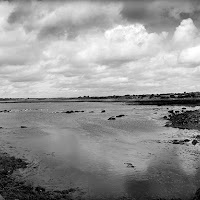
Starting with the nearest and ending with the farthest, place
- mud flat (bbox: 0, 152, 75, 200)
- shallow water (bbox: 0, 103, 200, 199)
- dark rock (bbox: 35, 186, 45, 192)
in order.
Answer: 1. mud flat (bbox: 0, 152, 75, 200)
2. dark rock (bbox: 35, 186, 45, 192)
3. shallow water (bbox: 0, 103, 200, 199)

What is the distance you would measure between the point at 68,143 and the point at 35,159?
9904 millimetres

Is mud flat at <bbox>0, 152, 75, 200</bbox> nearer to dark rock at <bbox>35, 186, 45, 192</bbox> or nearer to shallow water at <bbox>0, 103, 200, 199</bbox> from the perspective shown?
dark rock at <bbox>35, 186, 45, 192</bbox>

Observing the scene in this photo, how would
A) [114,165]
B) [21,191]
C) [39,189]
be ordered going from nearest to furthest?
[21,191] → [39,189] → [114,165]

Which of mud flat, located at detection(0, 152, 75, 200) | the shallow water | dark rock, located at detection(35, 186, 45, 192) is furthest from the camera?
the shallow water

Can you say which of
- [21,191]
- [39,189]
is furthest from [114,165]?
[21,191]

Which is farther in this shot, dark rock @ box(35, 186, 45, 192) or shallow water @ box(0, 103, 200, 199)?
shallow water @ box(0, 103, 200, 199)

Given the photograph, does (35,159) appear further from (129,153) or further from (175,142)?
(175,142)

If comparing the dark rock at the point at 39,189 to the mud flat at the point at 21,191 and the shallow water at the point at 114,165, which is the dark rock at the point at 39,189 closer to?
the mud flat at the point at 21,191

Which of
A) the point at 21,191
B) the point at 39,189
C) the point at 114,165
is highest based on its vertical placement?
the point at 21,191

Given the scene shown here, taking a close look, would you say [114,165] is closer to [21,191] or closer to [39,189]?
[39,189]

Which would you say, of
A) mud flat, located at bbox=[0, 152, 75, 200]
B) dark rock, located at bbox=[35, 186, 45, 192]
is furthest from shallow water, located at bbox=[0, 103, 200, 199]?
mud flat, located at bbox=[0, 152, 75, 200]

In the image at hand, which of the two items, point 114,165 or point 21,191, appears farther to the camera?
point 114,165

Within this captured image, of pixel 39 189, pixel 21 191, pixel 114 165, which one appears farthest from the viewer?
pixel 114 165

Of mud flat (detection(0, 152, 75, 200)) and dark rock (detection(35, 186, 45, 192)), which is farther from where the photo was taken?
dark rock (detection(35, 186, 45, 192))
